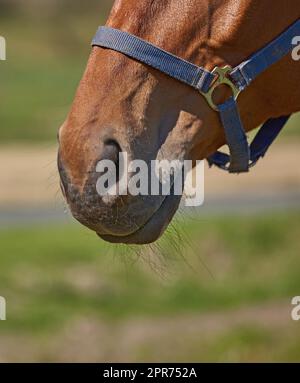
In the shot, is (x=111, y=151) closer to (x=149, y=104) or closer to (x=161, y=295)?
(x=149, y=104)

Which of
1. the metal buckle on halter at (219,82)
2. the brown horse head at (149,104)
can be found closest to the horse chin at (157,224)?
the brown horse head at (149,104)

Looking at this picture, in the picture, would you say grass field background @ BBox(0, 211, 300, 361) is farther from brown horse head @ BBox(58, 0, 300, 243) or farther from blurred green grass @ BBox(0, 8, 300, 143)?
blurred green grass @ BBox(0, 8, 300, 143)

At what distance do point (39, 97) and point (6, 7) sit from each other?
333 inches

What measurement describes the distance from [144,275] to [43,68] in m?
16.3

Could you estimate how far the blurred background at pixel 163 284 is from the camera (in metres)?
8.18

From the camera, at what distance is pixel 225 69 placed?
3707 mm

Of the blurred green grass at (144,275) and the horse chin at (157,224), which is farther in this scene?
the blurred green grass at (144,275)

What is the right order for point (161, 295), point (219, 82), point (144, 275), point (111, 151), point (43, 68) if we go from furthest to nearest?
point (43, 68)
point (144, 275)
point (161, 295)
point (219, 82)
point (111, 151)

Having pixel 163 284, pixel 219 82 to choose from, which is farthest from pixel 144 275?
pixel 219 82

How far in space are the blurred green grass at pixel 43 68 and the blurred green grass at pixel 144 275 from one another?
6502 mm

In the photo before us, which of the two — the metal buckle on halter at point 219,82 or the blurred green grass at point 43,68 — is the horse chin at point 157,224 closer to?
the metal buckle on halter at point 219,82

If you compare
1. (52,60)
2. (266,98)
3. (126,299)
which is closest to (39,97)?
(52,60)

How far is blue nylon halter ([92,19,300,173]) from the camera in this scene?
3.61 m

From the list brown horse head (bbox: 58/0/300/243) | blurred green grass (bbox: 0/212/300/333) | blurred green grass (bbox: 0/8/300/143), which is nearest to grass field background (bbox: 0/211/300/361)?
blurred green grass (bbox: 0/212/300/333)
